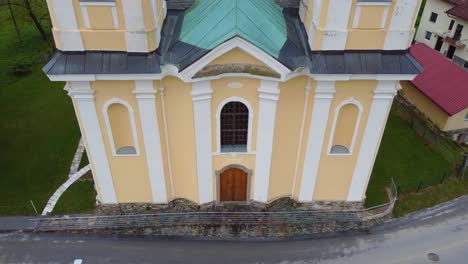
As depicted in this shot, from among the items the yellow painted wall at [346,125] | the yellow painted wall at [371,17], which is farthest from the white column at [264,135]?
the yellow painted wall at [371,17]

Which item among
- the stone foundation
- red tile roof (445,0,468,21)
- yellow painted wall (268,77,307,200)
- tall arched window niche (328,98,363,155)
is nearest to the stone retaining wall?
the stone foundation

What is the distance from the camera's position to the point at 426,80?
91.4 ft

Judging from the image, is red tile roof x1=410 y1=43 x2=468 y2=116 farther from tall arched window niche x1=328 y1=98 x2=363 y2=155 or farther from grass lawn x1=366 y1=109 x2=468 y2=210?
tall arched window niche x1=328 y1=98 x2=363 y2=155

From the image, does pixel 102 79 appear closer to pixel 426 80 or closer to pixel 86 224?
pixel 86 224

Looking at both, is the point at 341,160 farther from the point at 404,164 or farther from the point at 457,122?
the point at 457,122

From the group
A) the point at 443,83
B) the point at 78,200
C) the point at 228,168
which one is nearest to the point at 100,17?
the point at 228,168

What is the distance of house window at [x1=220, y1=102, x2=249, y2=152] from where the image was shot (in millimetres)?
16359

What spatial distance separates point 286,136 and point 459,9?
25.1 meters

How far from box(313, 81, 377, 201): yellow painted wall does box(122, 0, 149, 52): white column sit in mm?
7734

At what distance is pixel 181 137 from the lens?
56.3 ft

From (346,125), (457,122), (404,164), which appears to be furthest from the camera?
(457,122)

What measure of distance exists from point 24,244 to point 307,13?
16.4 metres

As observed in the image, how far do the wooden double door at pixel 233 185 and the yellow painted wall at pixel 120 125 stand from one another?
15.2 ft

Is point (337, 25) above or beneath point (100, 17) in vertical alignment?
beneath
